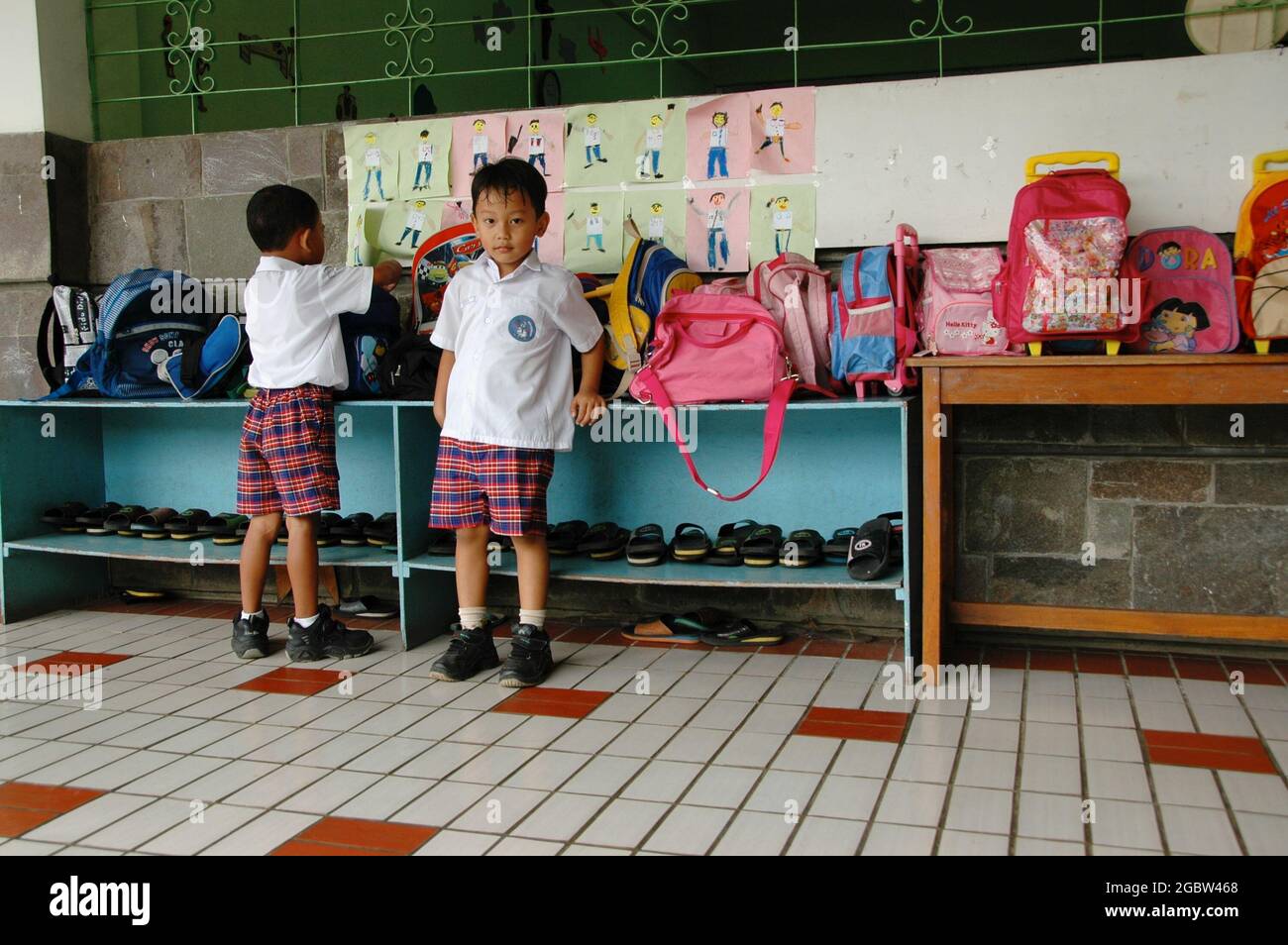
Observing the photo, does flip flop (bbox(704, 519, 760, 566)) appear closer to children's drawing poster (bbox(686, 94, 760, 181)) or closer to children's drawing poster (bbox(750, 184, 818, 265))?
children's drawing poster (bbox(750, 184, 818, 265))

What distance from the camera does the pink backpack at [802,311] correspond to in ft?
10.8

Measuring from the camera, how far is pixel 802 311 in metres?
3.30

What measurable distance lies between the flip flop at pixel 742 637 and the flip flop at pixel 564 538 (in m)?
0.51

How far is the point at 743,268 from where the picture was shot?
147 inches

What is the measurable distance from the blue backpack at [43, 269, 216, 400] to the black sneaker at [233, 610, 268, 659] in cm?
95

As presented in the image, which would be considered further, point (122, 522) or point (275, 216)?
point (122, 522)

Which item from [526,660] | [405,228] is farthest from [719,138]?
[526,660]

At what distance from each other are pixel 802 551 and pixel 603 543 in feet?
2.10

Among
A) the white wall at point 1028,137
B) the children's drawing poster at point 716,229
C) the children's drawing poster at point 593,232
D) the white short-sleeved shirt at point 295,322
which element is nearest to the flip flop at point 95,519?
the white short-sleeved shirt at point 295,322

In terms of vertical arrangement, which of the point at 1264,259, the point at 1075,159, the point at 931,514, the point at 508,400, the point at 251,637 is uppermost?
the point at 1075,159

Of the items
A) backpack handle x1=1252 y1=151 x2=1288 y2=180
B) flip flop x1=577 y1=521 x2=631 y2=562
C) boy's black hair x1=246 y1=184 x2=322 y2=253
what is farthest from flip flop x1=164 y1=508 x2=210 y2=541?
backpack handle x1=1252 y1=151 x2=1288 y2=180

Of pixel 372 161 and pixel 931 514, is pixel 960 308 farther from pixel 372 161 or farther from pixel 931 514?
pixel 372 161

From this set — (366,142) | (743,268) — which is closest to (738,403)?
(743,268)
